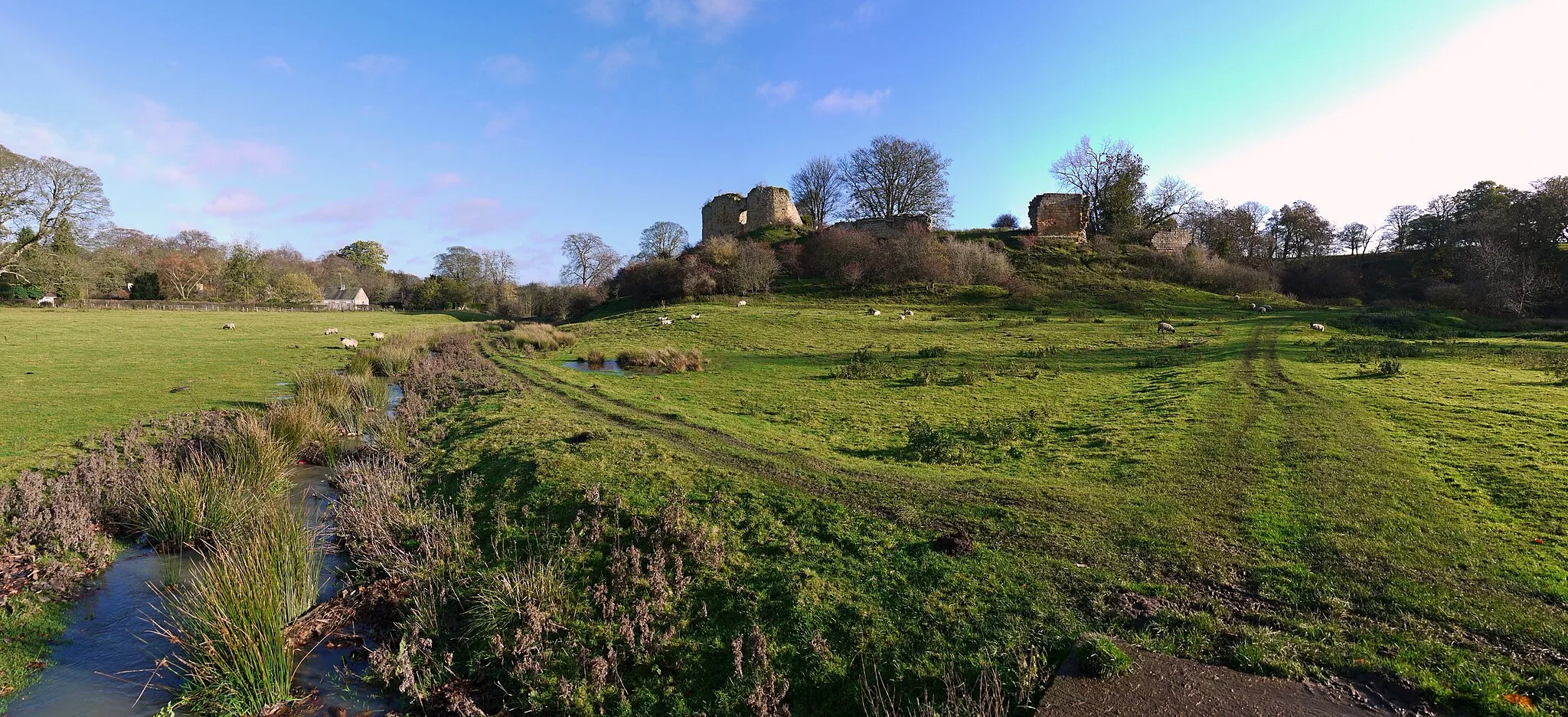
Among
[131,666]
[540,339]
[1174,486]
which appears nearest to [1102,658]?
[1174,486]

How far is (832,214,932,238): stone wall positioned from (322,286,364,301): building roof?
263ft

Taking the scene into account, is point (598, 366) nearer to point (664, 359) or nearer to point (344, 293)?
point (664, 359)

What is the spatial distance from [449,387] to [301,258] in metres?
138

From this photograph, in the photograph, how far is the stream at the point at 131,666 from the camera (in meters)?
5.50

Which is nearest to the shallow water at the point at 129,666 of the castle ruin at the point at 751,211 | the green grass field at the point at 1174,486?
the green grass field at the point at 1174,486


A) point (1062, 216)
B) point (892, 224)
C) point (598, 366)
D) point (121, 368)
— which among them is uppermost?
point (1062, 216)

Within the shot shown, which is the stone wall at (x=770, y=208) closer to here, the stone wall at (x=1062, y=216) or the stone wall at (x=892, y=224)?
the stone wall at (x=892, y=224)

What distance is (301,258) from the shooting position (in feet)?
409

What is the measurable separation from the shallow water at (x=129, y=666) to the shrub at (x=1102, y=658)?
6192 mm

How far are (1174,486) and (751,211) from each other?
66.1 metres

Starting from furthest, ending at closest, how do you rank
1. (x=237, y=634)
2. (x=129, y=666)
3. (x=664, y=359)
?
(x=664, y=359) → (x=129, y=666) → (x=237, y=634)

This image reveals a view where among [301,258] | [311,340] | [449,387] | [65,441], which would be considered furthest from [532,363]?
[301,258]

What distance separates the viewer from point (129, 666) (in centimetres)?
600

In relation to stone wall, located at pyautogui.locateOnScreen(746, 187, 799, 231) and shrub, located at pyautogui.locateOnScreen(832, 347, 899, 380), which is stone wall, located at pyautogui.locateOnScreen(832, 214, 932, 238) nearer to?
stone wall, located at pyautogui.locateOnScreen(746, 187, 799, 231)
